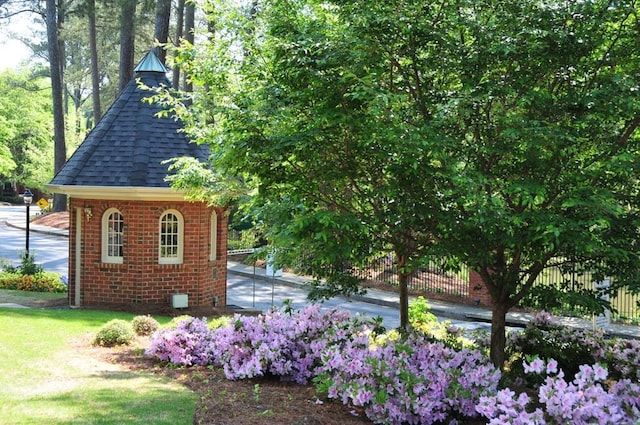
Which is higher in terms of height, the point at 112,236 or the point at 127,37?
the point at 127,37

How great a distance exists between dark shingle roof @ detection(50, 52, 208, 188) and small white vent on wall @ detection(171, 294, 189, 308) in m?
2.64

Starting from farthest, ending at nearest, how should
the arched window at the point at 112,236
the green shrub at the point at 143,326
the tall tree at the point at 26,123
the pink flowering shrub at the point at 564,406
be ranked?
the tall tree at the point at 26,123 → the arched window at the point at 112,236 → the green shrub at the point at 143,326 → the pink flowering shrub at the point at 564,406

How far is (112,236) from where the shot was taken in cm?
1598

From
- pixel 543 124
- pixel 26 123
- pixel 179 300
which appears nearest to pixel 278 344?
pixel 543 124

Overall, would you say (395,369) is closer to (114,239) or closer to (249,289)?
(114,239)

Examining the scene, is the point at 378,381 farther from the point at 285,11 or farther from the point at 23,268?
the point at 23,268

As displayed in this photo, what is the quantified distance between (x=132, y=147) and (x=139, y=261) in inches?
112

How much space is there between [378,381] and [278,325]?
2386 mm

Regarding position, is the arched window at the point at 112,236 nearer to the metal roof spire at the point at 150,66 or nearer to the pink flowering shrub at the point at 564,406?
the metal roof spire at the point at 150,66

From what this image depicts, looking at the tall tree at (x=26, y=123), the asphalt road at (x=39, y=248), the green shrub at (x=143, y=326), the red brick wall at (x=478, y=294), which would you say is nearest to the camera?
the green shrub at (x=143, y=326)

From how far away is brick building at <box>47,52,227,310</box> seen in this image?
1552cm

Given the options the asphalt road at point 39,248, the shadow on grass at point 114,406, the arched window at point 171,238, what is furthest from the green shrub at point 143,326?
the asphalt road at point 39,248

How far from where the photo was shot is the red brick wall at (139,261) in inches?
612

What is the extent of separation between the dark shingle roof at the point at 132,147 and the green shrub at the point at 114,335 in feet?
16.7
